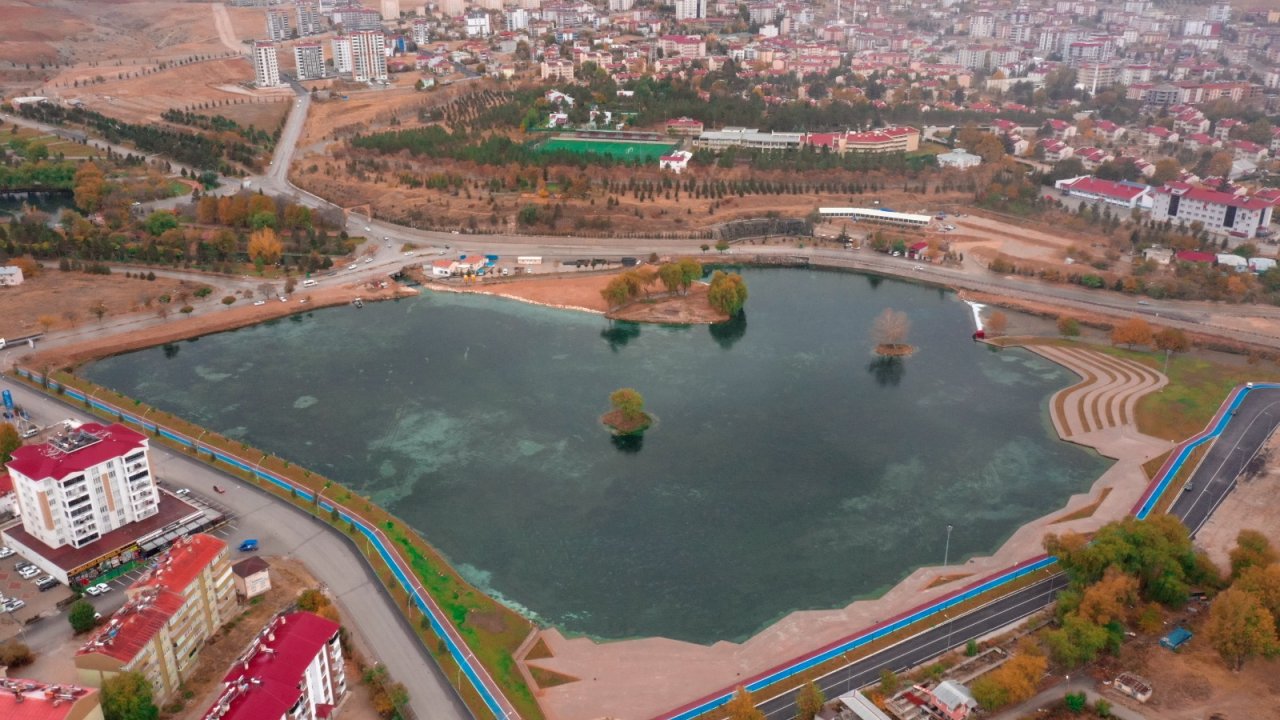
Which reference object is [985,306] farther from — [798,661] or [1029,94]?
[1029,94]

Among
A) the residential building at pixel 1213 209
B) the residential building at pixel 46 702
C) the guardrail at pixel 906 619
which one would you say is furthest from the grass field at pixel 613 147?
the residential building at pixel 46 702

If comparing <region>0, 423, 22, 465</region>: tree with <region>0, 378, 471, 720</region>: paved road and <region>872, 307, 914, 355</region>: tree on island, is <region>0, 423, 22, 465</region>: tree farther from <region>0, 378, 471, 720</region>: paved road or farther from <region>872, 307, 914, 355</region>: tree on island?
<region>872, 307, 914, 355</region>: tree on island

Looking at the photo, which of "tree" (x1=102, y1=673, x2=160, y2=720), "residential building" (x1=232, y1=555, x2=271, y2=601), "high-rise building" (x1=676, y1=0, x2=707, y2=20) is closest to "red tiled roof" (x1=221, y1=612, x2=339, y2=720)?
"tree" (x1=102, y1=673, x2=160, y2=720)

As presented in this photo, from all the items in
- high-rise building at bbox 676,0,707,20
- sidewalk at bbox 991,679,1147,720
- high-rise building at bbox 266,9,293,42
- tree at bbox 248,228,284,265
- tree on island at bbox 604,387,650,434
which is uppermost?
high-rise building at bbox 676,0,707,20

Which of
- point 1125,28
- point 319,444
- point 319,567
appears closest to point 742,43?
point 1125,28

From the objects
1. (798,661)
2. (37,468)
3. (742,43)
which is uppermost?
(742,43)

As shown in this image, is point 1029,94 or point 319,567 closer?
point 319,567
